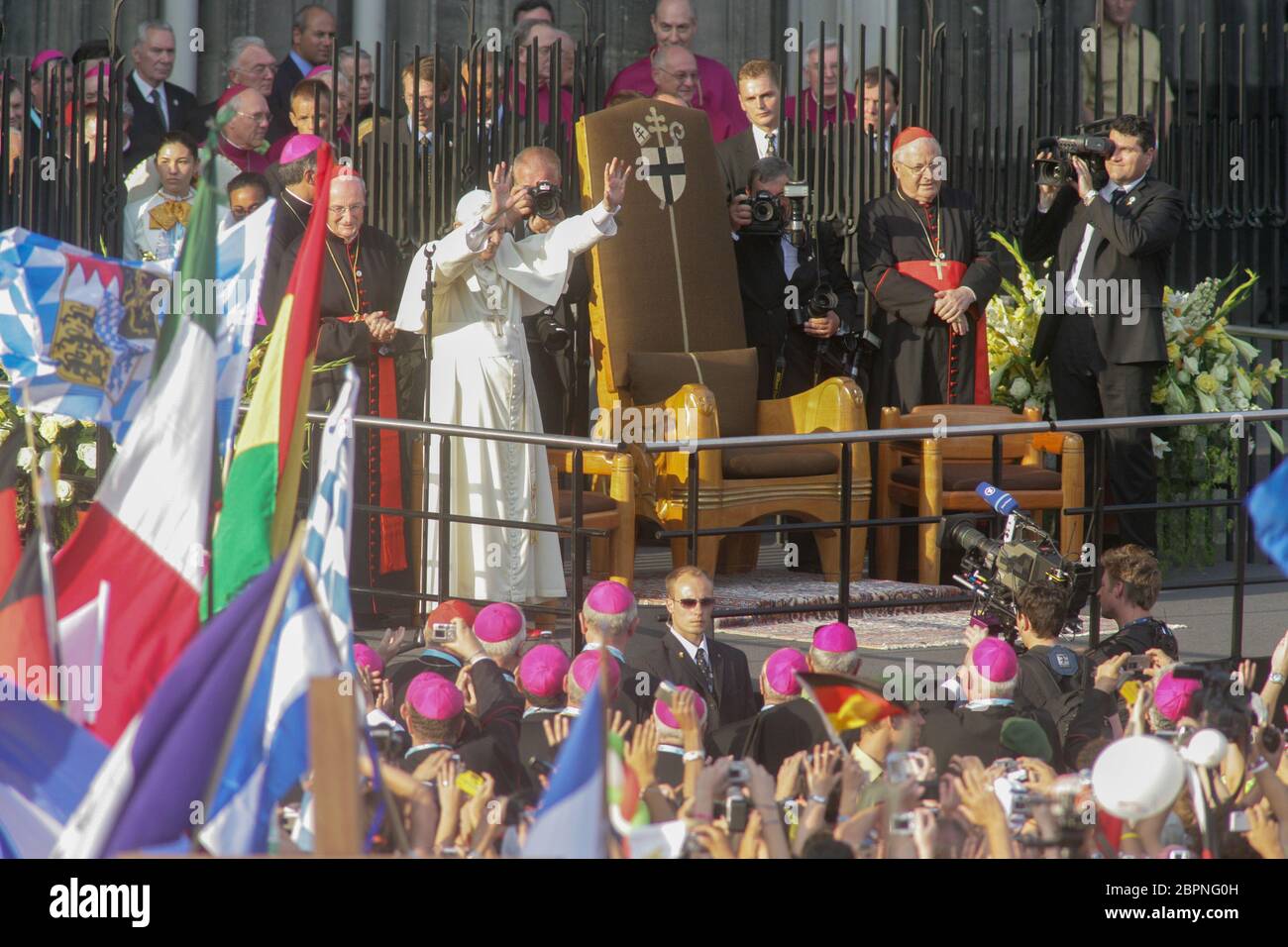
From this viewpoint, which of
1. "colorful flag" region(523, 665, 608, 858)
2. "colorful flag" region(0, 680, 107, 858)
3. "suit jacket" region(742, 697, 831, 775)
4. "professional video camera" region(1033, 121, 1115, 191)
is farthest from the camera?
"professional video camera" region(1033, 121, 1115, 191)

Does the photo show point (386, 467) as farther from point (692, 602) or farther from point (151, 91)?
point (151, 91)

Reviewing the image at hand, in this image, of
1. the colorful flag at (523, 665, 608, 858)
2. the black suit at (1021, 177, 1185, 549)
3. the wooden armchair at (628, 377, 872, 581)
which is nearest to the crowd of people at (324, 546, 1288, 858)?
the colorful flag at (523, 665, 608, 858)

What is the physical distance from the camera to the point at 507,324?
8.84m

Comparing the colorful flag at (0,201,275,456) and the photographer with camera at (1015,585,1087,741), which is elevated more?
the colorful flag at (0,201,275,456)

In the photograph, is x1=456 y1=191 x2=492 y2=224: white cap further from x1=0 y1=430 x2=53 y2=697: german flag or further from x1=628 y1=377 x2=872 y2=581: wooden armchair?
x1=0 y1=430 x2=53 y2=697: german flag

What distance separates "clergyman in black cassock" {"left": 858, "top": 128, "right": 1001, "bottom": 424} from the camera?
31.5 ft

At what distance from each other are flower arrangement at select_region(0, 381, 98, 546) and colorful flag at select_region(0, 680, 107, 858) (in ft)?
12.9

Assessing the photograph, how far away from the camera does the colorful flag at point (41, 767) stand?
411 centimetres

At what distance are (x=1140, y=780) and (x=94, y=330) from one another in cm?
263

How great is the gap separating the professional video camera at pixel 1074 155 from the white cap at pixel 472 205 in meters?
2.48

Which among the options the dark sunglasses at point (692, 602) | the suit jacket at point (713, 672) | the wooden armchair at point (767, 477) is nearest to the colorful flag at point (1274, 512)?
the suit jacket at point (713, 672)

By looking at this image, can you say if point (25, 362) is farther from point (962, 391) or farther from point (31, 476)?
point (962, 391)

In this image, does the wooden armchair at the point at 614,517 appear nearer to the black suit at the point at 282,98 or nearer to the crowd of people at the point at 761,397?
the crowd of people at the point at 761,397
